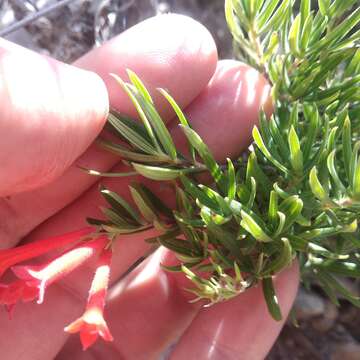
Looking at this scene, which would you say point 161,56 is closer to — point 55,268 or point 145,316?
point 55,268

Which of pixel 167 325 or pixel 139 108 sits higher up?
pixel 139 108

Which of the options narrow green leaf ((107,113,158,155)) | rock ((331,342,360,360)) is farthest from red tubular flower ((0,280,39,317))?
rock ((331,342,360,360))

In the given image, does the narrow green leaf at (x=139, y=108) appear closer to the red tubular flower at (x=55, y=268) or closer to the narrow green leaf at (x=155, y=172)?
the narrow green leaf at (x=155, y=172)

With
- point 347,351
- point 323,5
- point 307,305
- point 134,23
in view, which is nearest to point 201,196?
point 323,5

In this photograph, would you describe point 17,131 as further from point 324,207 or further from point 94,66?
point 324,207

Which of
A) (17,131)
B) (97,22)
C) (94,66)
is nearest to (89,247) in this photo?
(17,131)

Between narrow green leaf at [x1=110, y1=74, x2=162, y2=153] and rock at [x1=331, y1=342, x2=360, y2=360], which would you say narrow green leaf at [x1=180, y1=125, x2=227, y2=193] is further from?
rock at [x1=331, y1=342, x2=360, y2=360]
